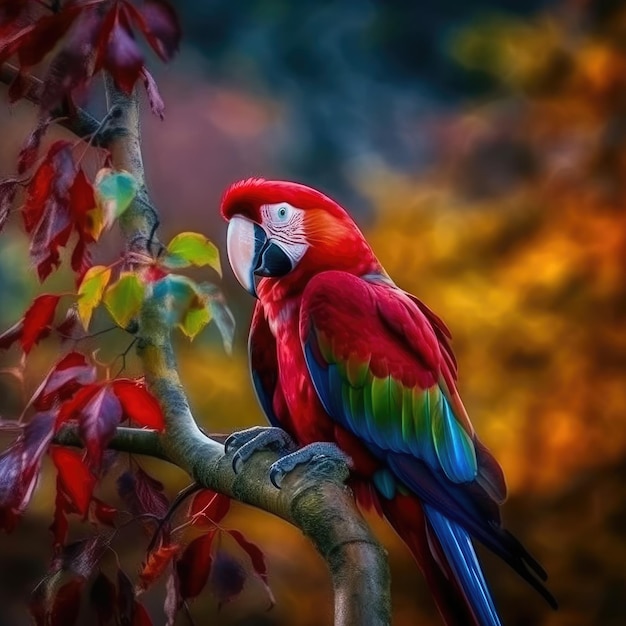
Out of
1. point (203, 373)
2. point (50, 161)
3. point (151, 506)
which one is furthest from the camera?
point (203, 373)

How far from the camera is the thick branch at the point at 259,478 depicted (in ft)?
1.78

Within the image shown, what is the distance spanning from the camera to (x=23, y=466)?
618mm

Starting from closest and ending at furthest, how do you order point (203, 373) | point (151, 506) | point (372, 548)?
point (372, 548), point (151, 506), point (203, 373)

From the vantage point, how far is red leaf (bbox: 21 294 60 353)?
689 millimetres

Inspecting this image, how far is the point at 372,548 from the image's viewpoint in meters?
0.56

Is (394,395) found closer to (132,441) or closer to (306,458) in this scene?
(306,458)

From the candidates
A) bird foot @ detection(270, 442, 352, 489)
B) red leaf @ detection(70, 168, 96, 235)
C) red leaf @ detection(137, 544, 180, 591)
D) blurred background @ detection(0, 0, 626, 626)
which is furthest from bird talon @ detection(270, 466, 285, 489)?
blurred background @ detection(0, 0, 626, 626)

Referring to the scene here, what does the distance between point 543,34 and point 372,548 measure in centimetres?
118

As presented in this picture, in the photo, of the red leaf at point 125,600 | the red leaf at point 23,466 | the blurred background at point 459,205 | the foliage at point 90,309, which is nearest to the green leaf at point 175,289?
the foliage at point 90,309

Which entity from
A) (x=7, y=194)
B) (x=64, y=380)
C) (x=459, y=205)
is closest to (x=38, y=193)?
(x=7, y=194)

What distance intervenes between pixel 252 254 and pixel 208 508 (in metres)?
0.20

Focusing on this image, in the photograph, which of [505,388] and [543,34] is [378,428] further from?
[543,34]

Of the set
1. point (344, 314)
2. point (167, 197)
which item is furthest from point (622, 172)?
point (344, 314)

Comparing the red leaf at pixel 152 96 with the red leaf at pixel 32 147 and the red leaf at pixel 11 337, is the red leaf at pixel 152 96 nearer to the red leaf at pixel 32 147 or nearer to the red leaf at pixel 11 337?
the red leaf at pixel 32 147
